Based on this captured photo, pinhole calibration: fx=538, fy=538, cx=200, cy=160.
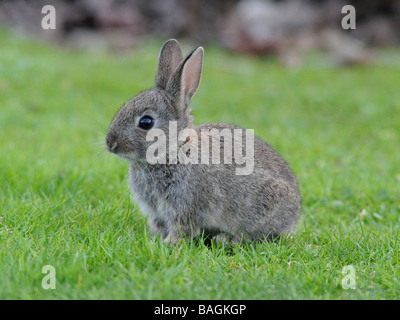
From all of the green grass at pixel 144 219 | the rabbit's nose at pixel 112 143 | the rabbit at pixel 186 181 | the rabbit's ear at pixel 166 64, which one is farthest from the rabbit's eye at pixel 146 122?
the green grass at pixel 144 219

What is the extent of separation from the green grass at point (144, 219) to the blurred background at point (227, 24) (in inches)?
178

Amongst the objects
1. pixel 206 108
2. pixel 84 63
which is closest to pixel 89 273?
pixel 206 108

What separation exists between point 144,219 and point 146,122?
114cm

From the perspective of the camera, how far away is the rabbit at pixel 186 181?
16.2 ft

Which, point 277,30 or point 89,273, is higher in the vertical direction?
point 277,30

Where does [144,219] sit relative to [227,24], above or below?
below

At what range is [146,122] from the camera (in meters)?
4.95

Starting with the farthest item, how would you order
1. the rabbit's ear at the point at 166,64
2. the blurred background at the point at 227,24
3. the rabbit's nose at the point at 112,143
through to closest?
the blurred background at the point at 227,24 < the rabbit's ear at the point at 166,64 < the rabbit's nose at the point at 112,143

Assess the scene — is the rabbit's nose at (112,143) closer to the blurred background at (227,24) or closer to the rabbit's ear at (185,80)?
the rabbit's ear at (185,80)

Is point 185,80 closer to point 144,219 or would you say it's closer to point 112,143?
point 112,143

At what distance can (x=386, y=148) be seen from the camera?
9.35 meters

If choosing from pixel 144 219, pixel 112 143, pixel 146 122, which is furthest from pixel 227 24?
pixel 112 143

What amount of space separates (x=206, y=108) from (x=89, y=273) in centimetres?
753
